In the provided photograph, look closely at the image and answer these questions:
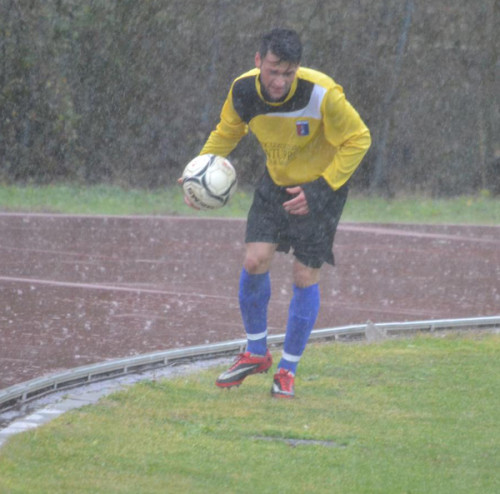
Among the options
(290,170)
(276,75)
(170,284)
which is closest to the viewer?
(276,75)

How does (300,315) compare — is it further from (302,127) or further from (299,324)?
(302,127)

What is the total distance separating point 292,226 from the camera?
6.07 meters

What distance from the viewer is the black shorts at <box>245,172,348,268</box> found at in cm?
600

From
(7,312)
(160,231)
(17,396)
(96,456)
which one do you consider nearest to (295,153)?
(17,396)

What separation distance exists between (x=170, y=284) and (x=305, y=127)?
532 cm

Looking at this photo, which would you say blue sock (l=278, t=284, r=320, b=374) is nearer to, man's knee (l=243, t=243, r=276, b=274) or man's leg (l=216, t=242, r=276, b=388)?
man's leg (l=216, t=242, r=276, b=388)

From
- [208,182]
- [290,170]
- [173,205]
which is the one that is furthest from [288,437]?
[173,205]

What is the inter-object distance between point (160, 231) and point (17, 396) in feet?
37.8

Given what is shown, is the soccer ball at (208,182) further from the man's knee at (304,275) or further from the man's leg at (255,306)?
the man's knee at (304,275)

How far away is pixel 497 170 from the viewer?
29.2 metres

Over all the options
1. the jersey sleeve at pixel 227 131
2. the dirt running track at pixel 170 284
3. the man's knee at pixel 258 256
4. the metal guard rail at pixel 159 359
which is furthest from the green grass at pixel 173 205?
the man's knee at pixel 258 256

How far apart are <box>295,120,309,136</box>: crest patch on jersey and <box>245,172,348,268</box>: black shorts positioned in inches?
13.1

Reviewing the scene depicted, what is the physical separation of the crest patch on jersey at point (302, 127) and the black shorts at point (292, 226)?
1.10ft

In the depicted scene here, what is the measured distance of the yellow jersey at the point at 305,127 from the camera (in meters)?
5.83
